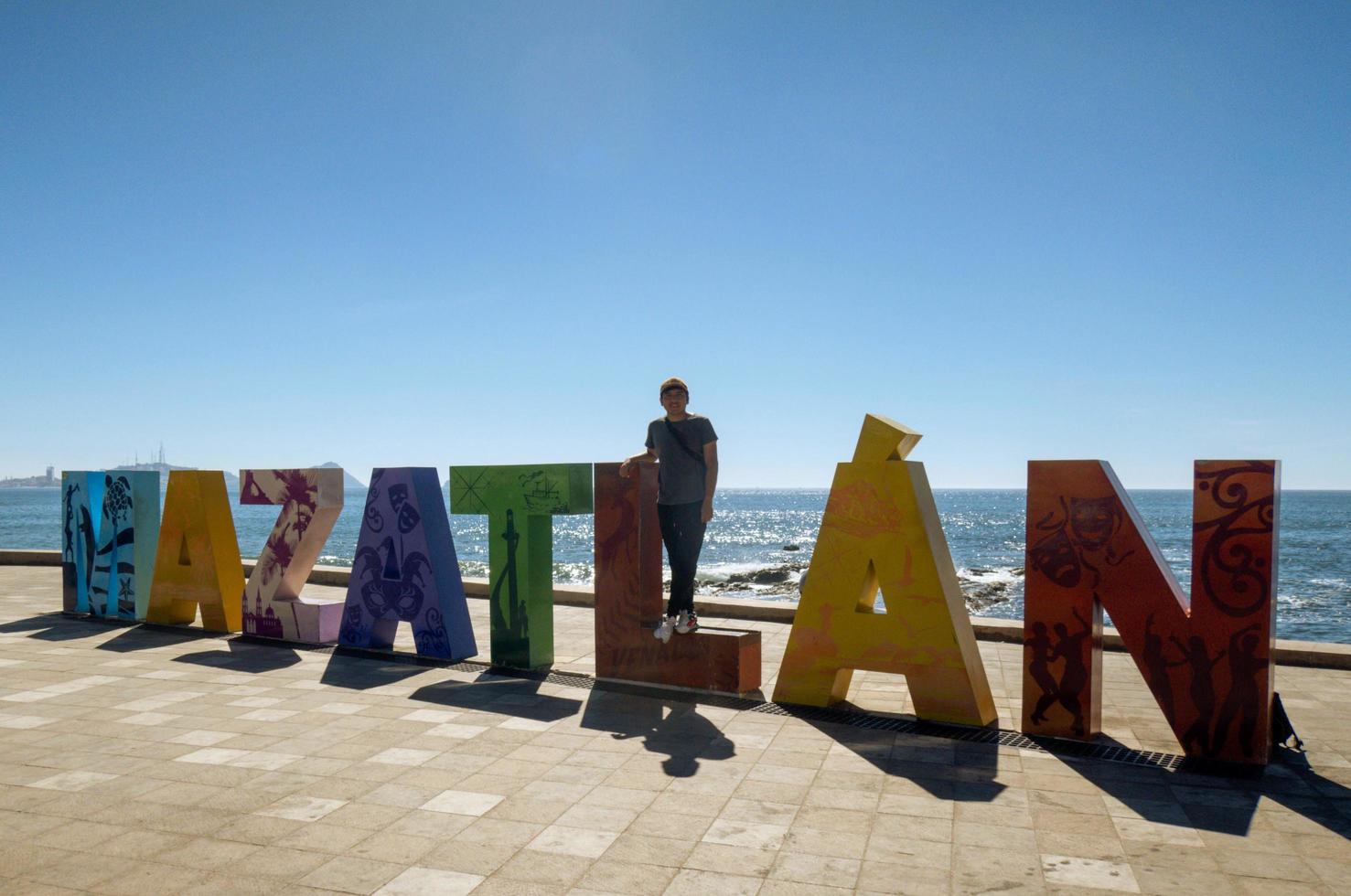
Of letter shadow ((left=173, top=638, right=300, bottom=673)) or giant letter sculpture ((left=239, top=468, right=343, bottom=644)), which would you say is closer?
letter shadow ((left=173, top=638, right=300, bottom=673))

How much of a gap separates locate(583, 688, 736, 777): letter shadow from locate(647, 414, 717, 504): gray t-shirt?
168 cm

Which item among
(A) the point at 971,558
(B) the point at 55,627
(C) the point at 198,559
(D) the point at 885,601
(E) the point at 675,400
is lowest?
(A) the point at 971,558

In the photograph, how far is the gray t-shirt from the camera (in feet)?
24.5

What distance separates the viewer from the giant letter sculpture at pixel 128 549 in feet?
36.2

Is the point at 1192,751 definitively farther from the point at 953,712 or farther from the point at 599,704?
the point at 599,704

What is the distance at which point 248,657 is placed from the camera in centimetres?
900

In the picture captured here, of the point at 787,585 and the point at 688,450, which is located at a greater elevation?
the point at 688,450

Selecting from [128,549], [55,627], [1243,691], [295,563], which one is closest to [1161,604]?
[1243,691]

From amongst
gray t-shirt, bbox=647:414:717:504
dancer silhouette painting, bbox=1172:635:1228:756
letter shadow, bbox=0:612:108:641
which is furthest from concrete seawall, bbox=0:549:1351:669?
letter shadow, bbox=0:612:108:641

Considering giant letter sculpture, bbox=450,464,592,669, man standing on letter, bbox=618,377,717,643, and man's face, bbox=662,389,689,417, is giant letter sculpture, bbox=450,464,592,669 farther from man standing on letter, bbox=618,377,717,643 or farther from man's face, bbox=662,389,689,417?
man's face, bbox=662,389,689,417

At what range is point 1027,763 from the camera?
18.2 feet

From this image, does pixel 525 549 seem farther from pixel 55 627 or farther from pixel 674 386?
pixel 55 627

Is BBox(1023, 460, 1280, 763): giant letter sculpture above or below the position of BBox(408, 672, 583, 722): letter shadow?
above

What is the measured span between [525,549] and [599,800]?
3.86 m
